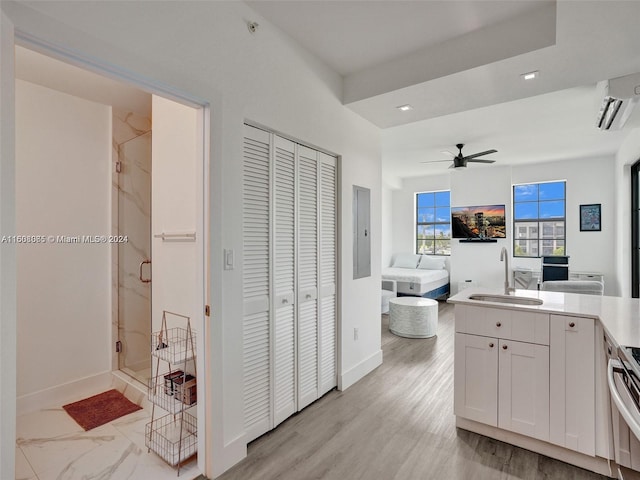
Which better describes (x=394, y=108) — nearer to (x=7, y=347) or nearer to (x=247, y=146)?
(x=247, y=146)

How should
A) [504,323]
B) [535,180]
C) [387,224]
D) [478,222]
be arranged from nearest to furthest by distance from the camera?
1. [504,323]
2. [535,180]
3. [478,222]
4. [387,224]

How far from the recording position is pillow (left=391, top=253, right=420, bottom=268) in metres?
7.80

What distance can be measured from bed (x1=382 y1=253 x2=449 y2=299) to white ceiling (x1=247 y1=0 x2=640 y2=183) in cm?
376

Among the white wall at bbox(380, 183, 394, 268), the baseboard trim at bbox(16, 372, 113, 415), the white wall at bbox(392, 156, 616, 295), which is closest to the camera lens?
the baseboard trim at bbox(16, 372, 113, 415)

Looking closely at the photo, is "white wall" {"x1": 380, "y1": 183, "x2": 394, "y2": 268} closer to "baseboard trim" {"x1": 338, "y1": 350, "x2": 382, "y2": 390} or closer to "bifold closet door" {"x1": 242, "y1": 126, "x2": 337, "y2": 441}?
"baseboard trim" {"x1": 338, "y1": 350, "x2": 382, "y2": 390}

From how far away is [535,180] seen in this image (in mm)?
6715

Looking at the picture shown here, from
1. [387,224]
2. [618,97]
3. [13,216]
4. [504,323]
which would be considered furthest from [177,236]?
[387,224]

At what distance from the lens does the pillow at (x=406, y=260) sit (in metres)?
7.80

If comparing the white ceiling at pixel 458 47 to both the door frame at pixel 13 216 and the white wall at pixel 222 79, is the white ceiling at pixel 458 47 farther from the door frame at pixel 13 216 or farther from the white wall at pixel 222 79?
the door frame at pixel 13 216

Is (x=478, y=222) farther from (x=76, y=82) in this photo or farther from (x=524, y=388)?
(x=76, y=82)

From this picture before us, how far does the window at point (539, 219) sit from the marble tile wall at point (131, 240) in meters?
6.87

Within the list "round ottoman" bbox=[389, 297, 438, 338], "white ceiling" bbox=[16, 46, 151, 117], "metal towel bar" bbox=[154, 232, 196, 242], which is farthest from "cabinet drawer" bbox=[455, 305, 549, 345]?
"white ceiling" bbox=[16, 46, 151, 117]

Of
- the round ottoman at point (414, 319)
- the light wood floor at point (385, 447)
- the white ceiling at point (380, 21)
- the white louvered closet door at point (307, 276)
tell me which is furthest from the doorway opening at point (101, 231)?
the round ottoman at point (414, 319)

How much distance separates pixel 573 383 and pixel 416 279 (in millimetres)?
4495
